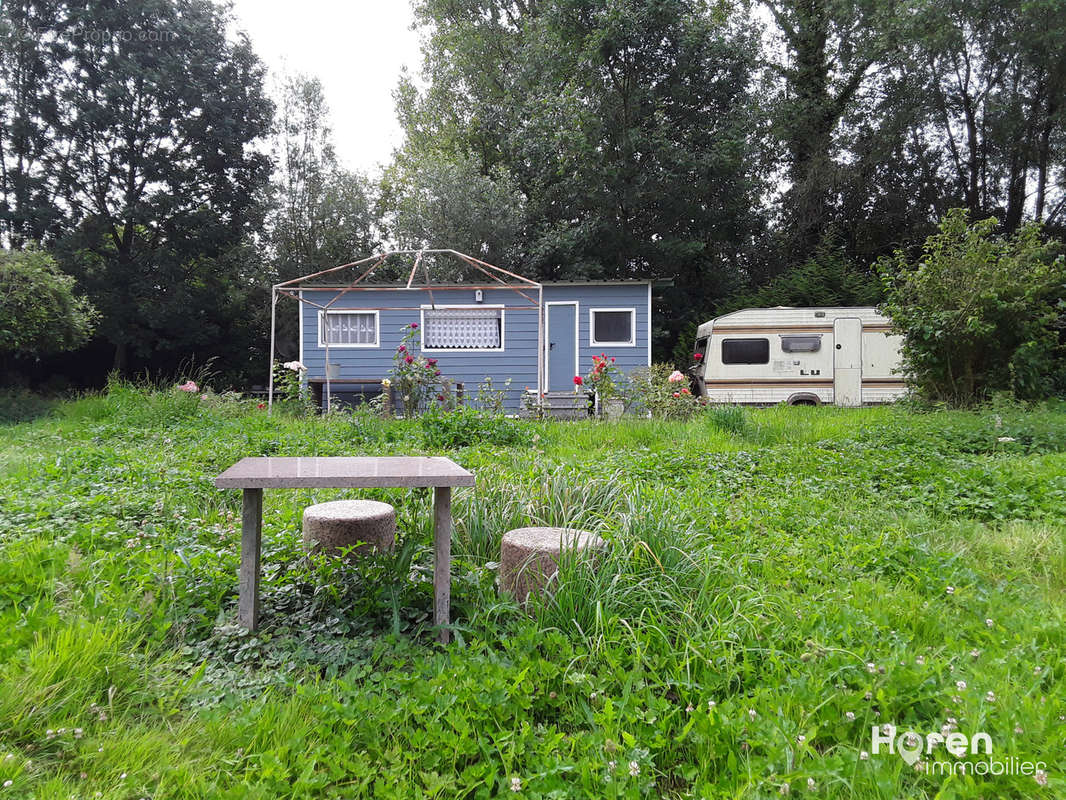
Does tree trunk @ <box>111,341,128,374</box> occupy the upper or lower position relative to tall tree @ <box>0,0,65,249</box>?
lower

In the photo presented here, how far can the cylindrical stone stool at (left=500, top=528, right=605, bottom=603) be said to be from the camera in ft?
8.18

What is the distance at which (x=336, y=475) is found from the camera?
2.23 meters

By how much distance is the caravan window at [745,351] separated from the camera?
39.7 feet

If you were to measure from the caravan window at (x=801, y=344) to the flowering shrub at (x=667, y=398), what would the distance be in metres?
3.25

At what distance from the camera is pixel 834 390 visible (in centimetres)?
1187

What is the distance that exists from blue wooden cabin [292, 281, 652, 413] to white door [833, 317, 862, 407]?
3710mm

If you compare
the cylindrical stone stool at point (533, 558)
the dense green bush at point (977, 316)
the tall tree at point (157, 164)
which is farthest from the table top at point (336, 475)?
the tall tree at point (157, 164)

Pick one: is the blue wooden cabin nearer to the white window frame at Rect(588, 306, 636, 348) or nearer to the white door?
the white window frame at Rect(588, 306, 636, 348)

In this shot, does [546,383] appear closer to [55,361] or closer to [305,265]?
[305,265]

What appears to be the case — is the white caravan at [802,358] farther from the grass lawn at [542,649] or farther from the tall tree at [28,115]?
the tall tree at [28,115]

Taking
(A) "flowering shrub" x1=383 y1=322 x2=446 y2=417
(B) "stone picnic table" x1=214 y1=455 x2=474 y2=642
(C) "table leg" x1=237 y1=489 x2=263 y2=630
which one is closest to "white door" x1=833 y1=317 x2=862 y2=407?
(A) "flowering shrub" x1=383 y1=322 x2=446 y2=417

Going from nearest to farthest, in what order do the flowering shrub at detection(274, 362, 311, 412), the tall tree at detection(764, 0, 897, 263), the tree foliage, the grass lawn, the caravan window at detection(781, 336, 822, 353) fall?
the grass lawn, the flowering shrub at detection(274, 362, 311, 412), the tree foliage, the caravan window at detection(781, 336, 822, 353), the tall tree at detection(764, 0, 897, 263)

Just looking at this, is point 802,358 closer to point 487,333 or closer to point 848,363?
point 848,363

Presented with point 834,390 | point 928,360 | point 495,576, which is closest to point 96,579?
point 495,576
